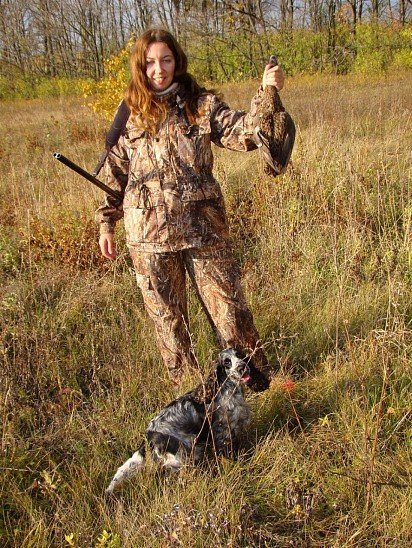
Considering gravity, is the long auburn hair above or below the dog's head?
above

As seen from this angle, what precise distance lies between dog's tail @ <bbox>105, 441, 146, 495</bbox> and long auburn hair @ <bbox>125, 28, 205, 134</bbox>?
62.3 inches

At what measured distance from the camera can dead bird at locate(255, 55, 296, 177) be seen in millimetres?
1981

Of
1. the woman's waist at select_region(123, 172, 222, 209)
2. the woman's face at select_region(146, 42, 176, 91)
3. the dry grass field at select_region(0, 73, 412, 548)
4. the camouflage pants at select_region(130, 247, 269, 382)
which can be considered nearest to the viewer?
the dry grass field at select_region(0, 73, 412, 548)

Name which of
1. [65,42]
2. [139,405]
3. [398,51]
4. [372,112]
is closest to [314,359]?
[139,405]

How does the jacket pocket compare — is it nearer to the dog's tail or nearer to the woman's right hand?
the woman's right hand

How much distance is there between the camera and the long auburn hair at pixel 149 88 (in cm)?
228

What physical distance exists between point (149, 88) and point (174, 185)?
0.50 metres

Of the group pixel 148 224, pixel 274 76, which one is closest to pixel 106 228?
pixel 148 224

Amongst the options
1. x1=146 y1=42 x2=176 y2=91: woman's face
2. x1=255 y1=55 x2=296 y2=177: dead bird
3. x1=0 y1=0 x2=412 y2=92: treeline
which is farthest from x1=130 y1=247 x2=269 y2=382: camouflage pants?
x1=0 y1=0 x2=412 y2=92: treeline

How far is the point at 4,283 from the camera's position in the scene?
387cm

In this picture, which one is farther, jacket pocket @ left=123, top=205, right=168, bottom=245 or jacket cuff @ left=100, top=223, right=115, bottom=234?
jacket cuff @ left=100, top=223, right=115, bottom=234

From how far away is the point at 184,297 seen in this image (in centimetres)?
271

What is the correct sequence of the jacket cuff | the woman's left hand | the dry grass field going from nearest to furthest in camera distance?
the dry grass field
the woman's left hand
the jacket cuff

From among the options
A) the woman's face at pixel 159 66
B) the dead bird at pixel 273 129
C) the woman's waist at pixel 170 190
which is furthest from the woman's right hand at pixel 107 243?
the dead bird at pixel 273 129
